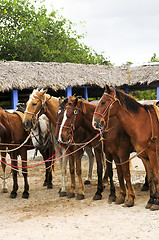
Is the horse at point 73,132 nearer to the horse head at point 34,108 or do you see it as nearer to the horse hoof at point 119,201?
the horse hoof at point 119,201

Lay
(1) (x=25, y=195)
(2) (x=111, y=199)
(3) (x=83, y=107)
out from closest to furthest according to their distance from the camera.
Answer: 1. (2) (x=111, y=199)
2. (3) (x=83, y=107)
3. (1) (x=25, y=195)

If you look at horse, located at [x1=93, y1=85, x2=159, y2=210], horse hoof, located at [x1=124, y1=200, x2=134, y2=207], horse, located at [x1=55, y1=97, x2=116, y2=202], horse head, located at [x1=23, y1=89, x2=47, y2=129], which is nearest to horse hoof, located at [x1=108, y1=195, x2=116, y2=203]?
horse, located at [x1=55, y1=97, x2=116, y2=202]

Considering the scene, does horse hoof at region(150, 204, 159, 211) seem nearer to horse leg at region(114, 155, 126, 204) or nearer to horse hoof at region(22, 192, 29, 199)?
horse leg at region(114, 155, 126, 204)

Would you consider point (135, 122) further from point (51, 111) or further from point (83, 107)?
point (51, 111)

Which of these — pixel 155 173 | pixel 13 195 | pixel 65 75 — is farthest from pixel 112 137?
pixel 65 75

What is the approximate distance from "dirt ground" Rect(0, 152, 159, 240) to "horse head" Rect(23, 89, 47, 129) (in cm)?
167

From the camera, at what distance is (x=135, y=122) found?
5230 mm

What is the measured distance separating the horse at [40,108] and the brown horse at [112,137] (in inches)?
28.3

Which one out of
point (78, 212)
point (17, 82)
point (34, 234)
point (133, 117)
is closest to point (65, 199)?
point (78, 212)

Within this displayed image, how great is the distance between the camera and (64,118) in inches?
237

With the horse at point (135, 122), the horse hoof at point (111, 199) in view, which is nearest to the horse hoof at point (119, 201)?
the horse hoof at point (111, 199)

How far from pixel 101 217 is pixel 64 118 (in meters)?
2.01

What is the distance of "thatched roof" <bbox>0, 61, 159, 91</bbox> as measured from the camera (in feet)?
43.2

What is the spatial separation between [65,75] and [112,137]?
9479 mm
